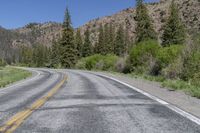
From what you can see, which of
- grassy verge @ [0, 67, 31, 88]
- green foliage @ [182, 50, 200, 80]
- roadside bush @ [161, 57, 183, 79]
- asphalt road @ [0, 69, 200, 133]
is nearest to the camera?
asphalt road @ [0, 69, 200, 133]

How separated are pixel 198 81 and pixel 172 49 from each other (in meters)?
15.0

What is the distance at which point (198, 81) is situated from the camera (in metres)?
20.5

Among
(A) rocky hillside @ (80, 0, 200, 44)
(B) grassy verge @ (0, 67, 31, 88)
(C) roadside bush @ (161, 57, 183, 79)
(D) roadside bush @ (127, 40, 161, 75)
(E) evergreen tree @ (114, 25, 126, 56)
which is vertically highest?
(A) rocky hillside @ (80, 0, 200, 44)

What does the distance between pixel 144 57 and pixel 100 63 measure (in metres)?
22.5

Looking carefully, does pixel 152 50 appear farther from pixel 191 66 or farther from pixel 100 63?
pixel 100 63

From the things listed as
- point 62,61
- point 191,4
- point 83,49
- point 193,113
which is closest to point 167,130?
point 193,113

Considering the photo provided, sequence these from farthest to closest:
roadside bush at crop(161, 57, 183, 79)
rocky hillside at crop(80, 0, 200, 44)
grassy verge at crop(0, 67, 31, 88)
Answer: rocky hillside at crop(80, 0, 200, 44), grassy verge at crop(0, 67, 31, 88), roadside bush at crop(161, 57, 183, 79)

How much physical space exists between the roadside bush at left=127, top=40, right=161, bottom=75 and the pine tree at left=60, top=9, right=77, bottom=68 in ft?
101

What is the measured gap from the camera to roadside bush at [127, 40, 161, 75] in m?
40.3

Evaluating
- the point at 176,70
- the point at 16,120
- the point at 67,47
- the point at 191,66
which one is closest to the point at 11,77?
the point at 176,70

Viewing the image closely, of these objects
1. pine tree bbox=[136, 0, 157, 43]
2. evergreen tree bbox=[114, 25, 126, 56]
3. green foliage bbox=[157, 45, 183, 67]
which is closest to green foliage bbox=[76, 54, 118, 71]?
pine tree bbox=[136, 0, 157, 43]

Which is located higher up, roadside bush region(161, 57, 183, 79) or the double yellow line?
roadside bush region(161, 57, 183, 79)

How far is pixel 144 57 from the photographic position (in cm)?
4334

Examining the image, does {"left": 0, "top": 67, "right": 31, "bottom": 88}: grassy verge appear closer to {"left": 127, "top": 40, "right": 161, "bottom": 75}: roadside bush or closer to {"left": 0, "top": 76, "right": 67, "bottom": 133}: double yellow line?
{"left": 0, "top": 76, "right": 67, "bottom": 133}: double yellow line
